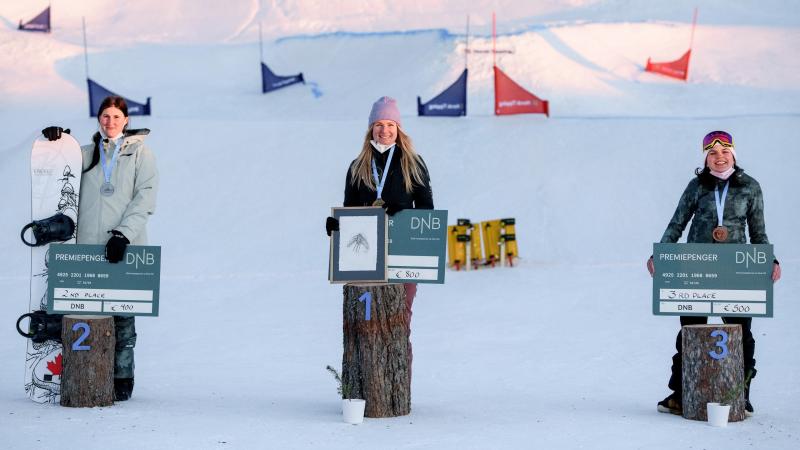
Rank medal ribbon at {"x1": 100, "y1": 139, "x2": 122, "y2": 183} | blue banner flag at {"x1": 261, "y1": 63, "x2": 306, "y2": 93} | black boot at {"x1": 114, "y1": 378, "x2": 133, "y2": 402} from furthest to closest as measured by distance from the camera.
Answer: blue banner flag at {"x1": 261, "y1": 63, "x2": 306, "y2": 93}
medal ribbon at {"x1": 100, "y1": 139, "x2": 122, "y2": 183}
black boot at {"x1": 114, "y1": 378, "x2": 133, "y2": 402}

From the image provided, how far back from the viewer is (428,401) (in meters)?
7.25

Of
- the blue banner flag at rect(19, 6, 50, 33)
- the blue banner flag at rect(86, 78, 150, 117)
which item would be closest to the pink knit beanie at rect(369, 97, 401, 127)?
the blue banner flag at rect(86, 78, 150, 117)

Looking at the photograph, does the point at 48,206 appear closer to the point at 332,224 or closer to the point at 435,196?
the point at 332,224

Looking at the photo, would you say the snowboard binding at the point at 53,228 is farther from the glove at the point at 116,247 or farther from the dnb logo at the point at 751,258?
the dnb logo at the point at 751,258

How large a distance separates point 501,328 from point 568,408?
363cm

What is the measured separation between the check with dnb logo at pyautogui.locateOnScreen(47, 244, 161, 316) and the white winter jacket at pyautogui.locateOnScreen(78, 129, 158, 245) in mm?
146

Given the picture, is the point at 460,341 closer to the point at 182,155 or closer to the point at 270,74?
the point at 182,155

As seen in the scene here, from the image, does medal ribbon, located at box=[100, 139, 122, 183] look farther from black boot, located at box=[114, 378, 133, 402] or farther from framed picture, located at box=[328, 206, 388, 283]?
framed picture, located at box=[328, 206, 388, 283]

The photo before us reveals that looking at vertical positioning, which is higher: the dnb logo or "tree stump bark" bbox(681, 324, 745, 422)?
the dnb logo

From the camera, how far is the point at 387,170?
267 inches

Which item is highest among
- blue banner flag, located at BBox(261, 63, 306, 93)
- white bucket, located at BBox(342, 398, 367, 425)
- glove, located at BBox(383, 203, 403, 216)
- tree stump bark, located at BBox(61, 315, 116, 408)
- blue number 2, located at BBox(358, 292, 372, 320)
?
blue banner flag, located at BBox(261, 63, 306, 93)

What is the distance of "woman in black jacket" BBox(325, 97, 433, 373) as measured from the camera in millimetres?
6793

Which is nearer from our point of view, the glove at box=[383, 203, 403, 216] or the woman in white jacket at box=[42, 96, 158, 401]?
the glove at box=[383, 203, 403, 216]

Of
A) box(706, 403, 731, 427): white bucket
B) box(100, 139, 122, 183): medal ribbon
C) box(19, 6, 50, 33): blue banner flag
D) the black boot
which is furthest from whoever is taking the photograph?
box(19, 6, 50, 33): blue banner flag
